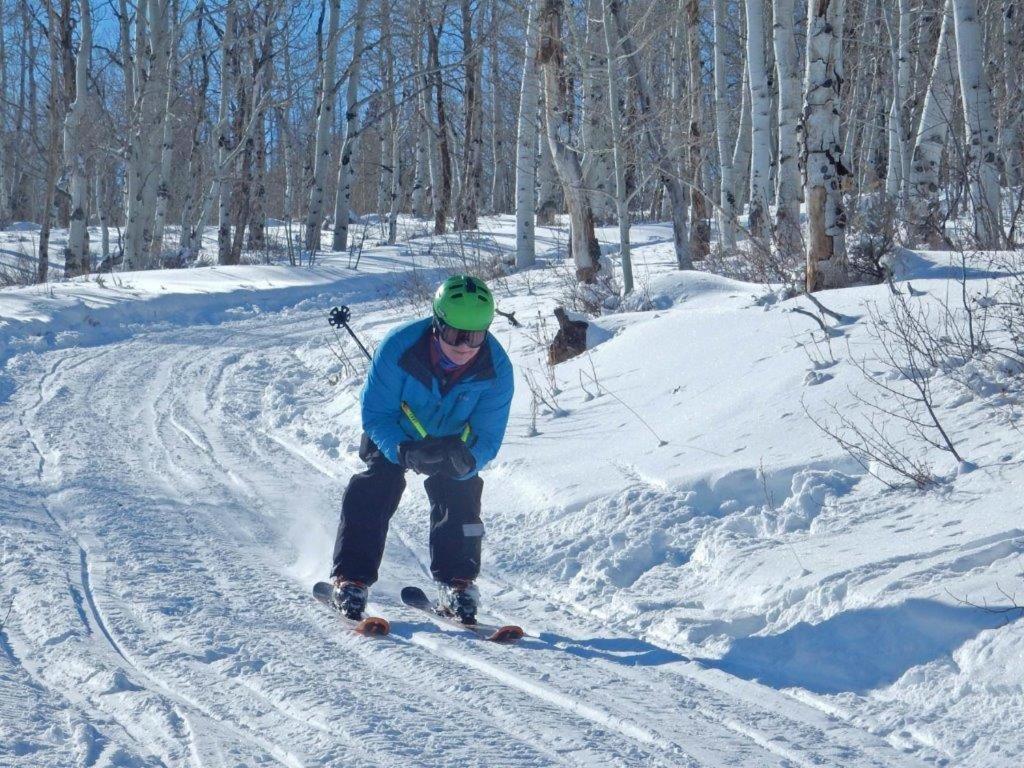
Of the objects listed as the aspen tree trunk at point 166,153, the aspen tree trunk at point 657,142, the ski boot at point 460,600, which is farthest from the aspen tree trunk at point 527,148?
the ski boot at point 460,600

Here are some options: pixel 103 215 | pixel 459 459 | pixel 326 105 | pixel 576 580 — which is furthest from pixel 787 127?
pixel 103 215

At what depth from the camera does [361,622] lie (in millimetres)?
4508

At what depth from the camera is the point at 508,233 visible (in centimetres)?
2719

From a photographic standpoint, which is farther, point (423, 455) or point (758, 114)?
point (758, 114)

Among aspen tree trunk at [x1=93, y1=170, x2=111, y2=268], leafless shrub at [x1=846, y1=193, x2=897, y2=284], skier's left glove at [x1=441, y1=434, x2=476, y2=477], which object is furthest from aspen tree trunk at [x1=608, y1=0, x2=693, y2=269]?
aspen tree trunk at [x1=93, y1=170, x2=111, y2=268]

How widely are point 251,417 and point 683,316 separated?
393cm

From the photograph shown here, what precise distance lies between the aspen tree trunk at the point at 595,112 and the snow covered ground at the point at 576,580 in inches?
154

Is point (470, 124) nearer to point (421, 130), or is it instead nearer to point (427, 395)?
point (421, 130)

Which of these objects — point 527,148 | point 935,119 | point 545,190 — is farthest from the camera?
point 545,190

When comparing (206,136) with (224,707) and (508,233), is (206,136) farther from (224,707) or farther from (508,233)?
(224,707)

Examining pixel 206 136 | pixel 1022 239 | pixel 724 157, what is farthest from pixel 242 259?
pixel 1022 239

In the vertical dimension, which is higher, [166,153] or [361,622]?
[166,153]

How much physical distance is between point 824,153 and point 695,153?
33.8 feet

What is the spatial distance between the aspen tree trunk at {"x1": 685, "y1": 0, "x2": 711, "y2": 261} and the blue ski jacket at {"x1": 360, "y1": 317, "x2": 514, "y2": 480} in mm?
12416
